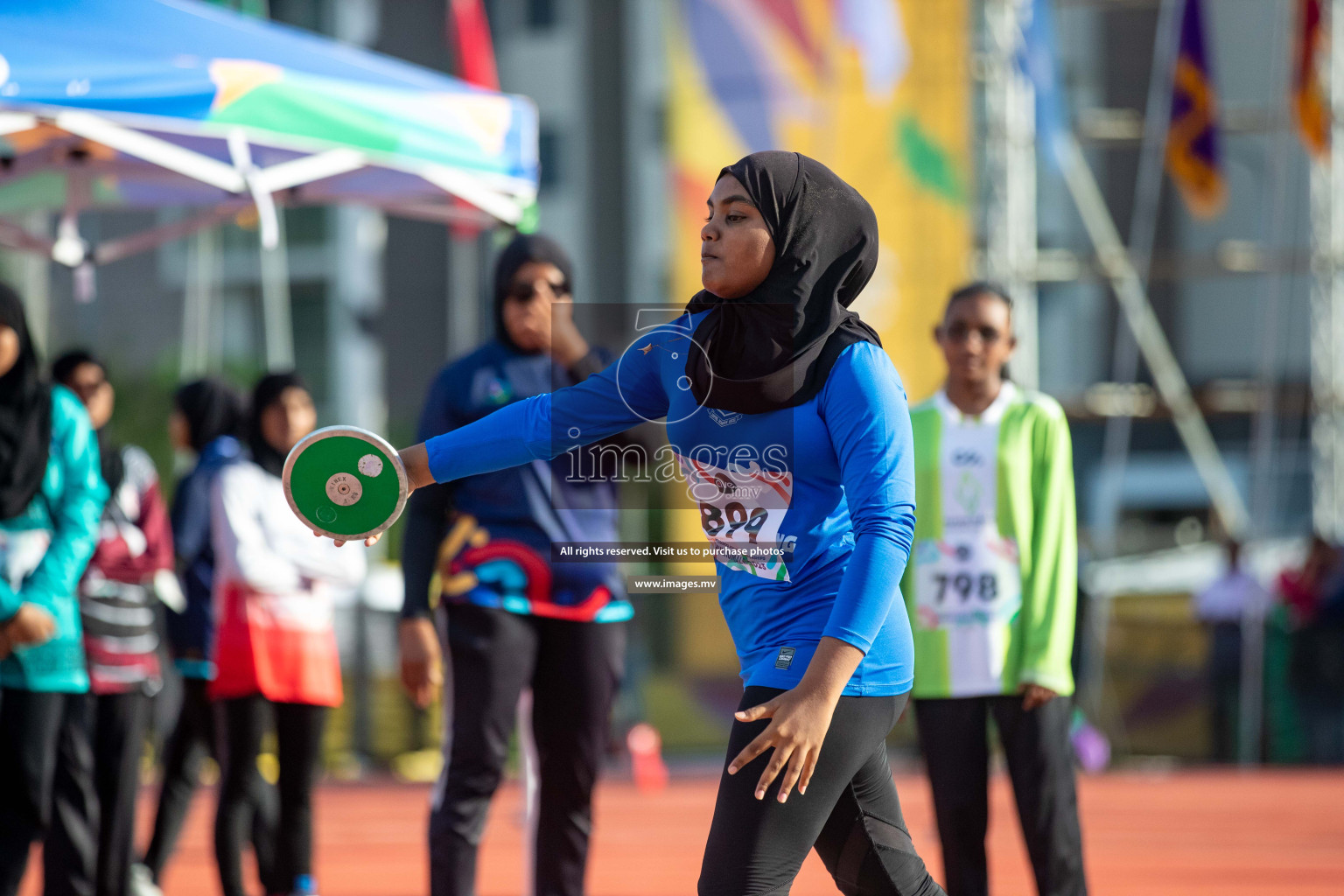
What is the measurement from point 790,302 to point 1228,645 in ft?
34.9

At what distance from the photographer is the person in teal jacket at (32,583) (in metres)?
4.34

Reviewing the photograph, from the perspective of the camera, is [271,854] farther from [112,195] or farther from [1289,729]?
[1289,729]

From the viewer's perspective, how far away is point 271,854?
17.3ft

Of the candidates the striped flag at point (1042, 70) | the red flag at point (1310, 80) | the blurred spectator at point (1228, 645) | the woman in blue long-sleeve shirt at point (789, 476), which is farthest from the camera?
the striped flag at point (1042, 70)

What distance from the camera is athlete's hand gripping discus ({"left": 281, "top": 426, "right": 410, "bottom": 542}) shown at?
8.96 ft

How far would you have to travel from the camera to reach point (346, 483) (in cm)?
274

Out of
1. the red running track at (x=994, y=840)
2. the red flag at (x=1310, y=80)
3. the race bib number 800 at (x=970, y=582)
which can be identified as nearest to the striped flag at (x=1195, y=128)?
Answer: the red flag at (x=1310, y=80)

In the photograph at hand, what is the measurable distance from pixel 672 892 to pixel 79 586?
2699 mm

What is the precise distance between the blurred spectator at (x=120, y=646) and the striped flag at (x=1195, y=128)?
38.9 feet

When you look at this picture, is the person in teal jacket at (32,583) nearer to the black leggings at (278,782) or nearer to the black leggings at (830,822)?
the black leggings at (278,782)

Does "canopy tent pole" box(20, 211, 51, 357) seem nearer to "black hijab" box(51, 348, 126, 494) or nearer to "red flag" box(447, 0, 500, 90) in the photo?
"red flag" box(447, 0, 500, 90)

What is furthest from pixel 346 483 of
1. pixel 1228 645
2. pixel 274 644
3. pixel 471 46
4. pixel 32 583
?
pixel 471 46

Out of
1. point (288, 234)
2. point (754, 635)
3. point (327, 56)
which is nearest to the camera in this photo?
point (754, 635)

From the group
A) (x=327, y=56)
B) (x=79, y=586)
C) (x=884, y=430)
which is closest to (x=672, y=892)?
(x=79, y=586)
